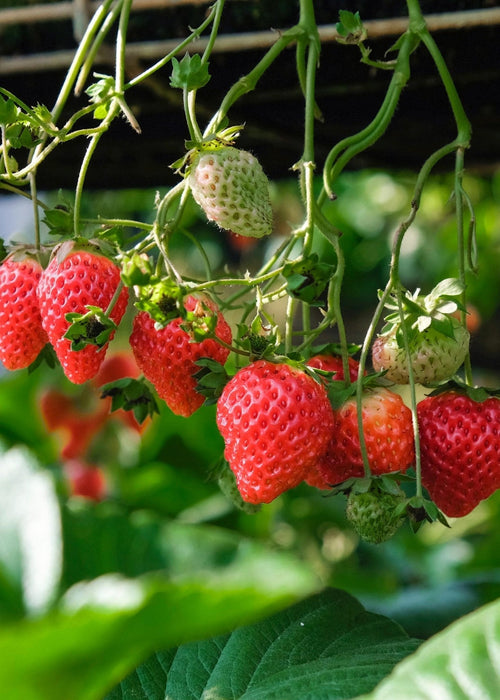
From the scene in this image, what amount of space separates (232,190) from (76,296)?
5.0 inches

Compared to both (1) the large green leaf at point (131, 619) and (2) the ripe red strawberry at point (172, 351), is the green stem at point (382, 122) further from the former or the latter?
(1) the large green leaf at point (131, 619)

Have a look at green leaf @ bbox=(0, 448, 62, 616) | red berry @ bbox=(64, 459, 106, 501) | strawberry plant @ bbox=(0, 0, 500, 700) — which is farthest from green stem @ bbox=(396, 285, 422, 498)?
red berry @ bbox=(64, 459, 106, 501)

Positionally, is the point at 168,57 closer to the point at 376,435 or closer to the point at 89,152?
the point at 89,152

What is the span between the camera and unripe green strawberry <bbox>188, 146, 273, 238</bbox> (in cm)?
60

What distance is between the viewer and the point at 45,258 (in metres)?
0.72

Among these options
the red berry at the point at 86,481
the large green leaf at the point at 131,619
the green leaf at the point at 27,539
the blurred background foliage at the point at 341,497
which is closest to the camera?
the large green leaf at the point at 131,619

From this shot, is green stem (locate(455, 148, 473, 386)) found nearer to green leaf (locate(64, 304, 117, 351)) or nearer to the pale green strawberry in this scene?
the pale green strawberry

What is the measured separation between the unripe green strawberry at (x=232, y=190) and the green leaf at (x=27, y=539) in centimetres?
20

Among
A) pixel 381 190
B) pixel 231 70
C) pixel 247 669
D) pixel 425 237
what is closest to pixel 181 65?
pixel 231 70

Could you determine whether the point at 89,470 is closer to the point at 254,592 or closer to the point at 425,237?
the point at 425,237

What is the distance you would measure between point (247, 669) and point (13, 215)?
10.9 ft

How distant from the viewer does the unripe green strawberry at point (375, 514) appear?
0.61 meters

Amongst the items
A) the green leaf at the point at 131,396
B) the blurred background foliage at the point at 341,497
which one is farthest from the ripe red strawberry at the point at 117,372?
the green leaf at the point at 131,396

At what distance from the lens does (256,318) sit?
2.06 feet
